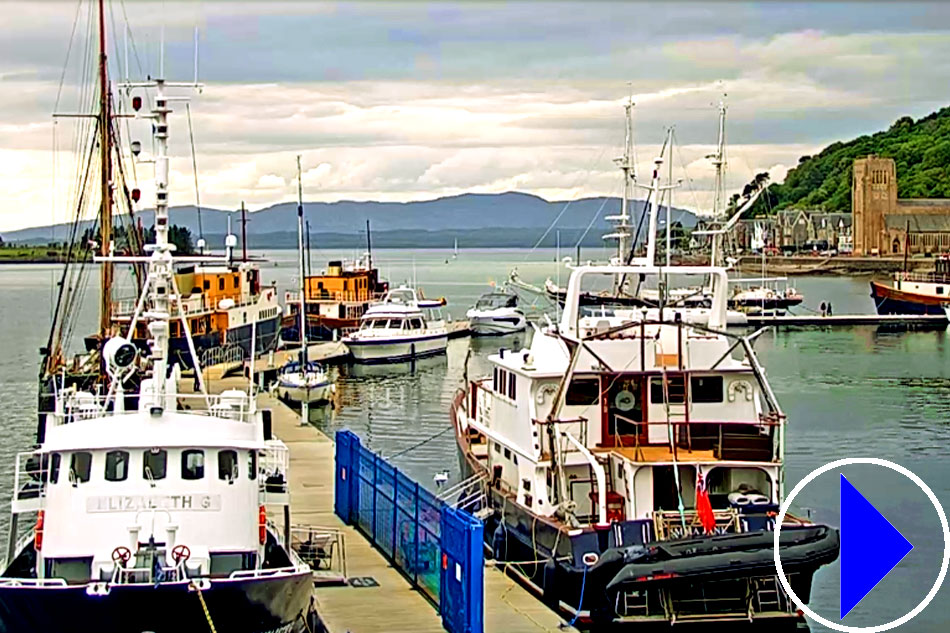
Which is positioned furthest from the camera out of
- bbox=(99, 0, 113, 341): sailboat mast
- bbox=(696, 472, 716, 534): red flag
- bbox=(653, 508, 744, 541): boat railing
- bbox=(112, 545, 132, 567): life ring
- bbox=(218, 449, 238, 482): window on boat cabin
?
bbox=(99, 0, 113, 341): sailboat mast

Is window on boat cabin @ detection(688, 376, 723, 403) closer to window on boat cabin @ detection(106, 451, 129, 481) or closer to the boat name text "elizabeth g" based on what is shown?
the boat name text "elizabeth g"

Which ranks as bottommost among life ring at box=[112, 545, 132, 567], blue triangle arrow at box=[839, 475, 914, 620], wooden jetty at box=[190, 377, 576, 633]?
Answer: blue triangle arrow at box=[839, 475, 914, 620]

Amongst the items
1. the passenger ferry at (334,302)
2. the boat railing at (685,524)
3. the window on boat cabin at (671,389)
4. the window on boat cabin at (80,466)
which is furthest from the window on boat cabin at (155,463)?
the passenger ferry at (334,302)

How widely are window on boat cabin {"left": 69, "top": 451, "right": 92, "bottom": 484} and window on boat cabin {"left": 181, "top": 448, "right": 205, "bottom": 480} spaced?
123cm

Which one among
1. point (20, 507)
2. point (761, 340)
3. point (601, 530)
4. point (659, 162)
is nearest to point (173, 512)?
point (20, 507)

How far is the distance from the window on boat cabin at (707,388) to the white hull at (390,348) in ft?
159

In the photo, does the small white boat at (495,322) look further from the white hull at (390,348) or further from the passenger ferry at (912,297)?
the passenger ferry at (912,297)

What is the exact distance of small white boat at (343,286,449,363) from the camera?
75.1 m

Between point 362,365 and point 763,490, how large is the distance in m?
49.7

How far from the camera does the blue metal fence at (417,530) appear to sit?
2036 cm

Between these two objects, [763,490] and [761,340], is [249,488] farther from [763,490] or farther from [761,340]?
[761,340]

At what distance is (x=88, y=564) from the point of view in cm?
1966

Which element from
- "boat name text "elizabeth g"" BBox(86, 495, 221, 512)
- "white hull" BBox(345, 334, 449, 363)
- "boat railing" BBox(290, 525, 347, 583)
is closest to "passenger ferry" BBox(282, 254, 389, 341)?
"white hull" BBox(345, 334, 449, 363)

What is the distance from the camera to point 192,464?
20.3m
